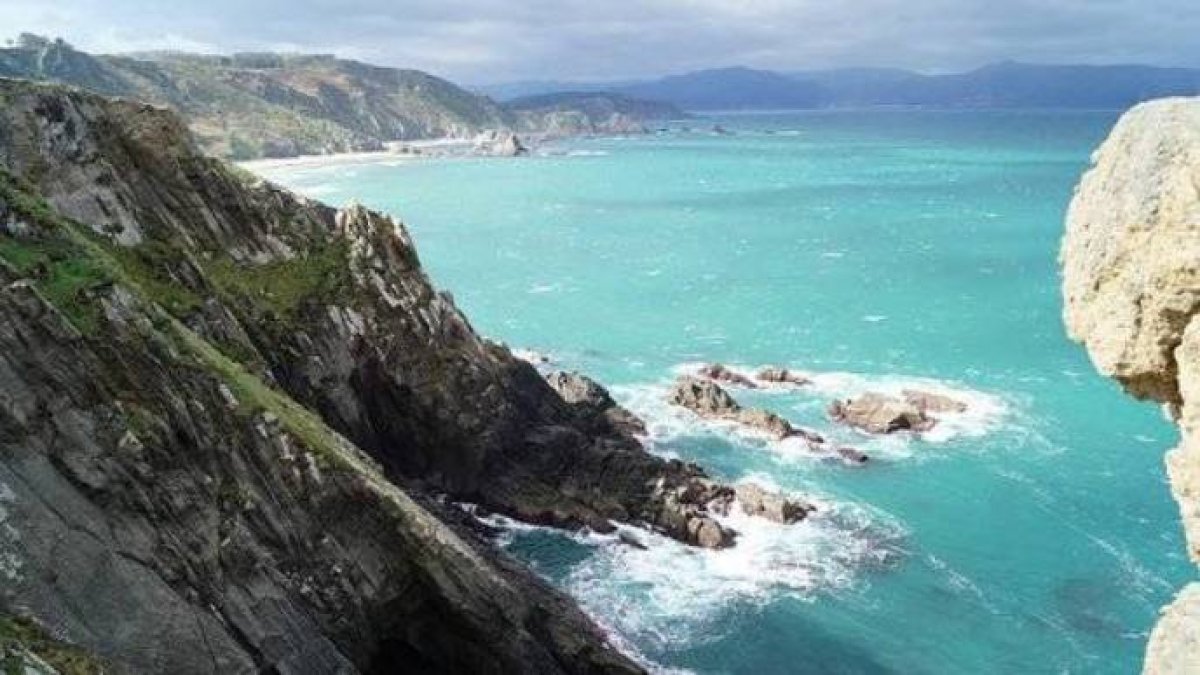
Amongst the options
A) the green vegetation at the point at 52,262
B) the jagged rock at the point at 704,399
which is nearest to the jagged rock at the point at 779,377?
the jagged rock at the point at 704,399

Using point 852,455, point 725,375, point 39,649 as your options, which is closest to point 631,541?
point 852,455

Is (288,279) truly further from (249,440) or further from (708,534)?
(708,534)

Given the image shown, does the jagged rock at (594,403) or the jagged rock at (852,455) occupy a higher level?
the jagged rock at (594,403)

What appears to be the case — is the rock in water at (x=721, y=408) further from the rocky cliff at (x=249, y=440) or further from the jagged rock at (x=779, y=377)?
the rocky cliff at (x=249, y=440)

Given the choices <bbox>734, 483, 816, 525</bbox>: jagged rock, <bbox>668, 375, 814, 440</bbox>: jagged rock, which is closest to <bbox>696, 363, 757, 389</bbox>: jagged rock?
<bbox>668, 375, 814, 440</bbox>: jagged rock

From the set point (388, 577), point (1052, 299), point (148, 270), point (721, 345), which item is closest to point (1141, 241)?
point (388, 577)

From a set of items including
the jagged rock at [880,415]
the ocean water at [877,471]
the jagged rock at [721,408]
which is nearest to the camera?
the ocean water at [877,471]
